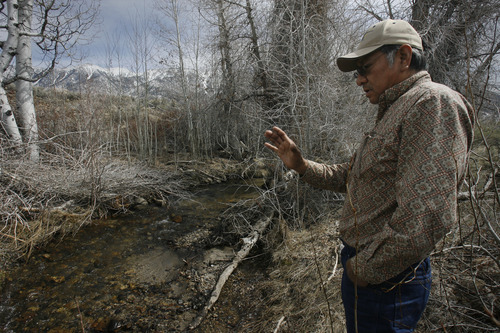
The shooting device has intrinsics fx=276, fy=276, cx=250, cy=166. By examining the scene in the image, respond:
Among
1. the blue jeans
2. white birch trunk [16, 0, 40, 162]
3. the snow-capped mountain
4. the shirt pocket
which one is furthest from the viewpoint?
the snow-capped mountain

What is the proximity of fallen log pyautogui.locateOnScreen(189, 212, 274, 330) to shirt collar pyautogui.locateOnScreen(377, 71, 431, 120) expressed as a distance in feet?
10.9

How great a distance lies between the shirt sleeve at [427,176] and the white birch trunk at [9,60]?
8.63m

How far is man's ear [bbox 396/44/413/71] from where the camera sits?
1.16m

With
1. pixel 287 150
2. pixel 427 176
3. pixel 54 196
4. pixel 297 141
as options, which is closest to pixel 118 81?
pixel 54 196

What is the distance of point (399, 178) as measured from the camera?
41.7 inches

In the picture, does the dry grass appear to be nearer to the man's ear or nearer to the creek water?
the creek water

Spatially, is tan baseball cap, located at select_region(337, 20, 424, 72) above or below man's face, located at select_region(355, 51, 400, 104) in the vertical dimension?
above

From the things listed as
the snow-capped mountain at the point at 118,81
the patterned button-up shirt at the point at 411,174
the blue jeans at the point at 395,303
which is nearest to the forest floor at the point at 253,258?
the blue jeans at the point at 395,303

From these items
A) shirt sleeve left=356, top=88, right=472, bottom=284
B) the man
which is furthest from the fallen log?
shirt sleeve left=356, top=88, right=472, bottom=284

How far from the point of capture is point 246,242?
5004 mm

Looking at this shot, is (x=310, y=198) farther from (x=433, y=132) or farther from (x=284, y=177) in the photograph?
(x=433, y=132)

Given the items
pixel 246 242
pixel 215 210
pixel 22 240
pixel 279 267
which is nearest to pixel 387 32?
pixel 279 267

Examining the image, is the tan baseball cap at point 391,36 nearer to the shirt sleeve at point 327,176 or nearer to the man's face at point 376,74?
the man's face at point 376,74

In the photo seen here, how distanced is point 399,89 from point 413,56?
161 millimetres
